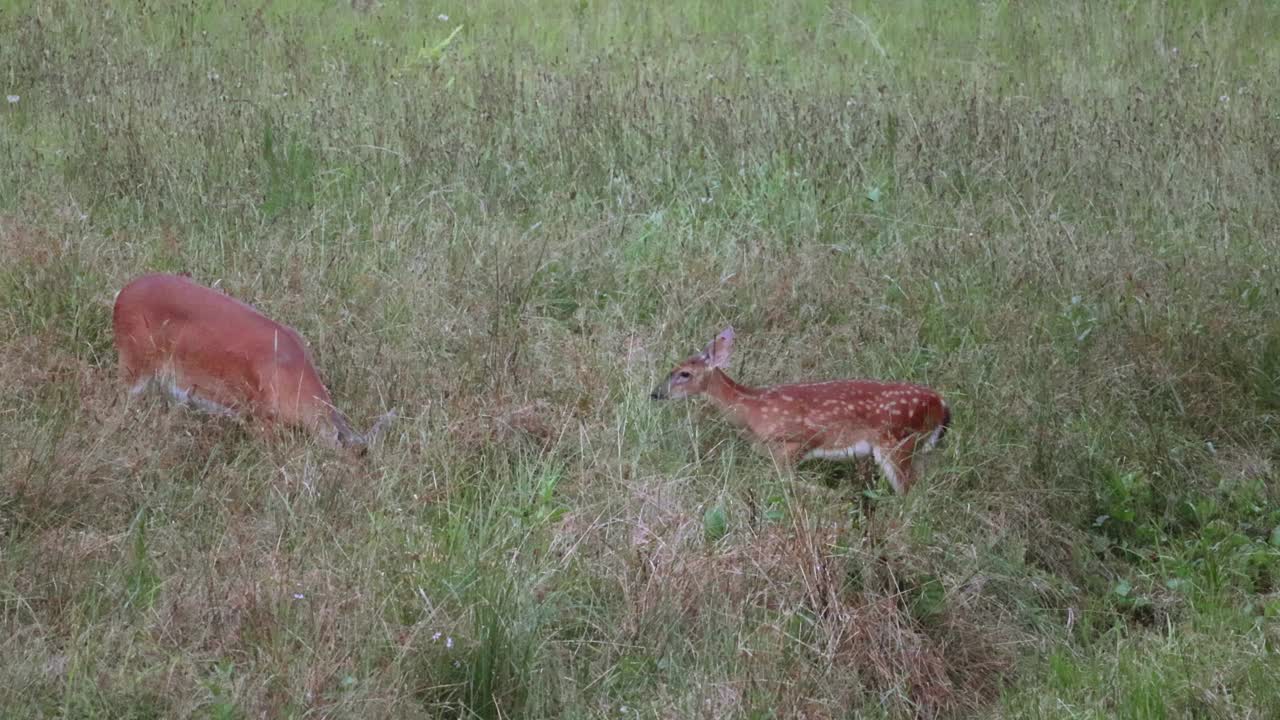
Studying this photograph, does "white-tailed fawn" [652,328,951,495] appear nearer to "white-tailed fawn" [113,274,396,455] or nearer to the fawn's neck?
the fawn's neck

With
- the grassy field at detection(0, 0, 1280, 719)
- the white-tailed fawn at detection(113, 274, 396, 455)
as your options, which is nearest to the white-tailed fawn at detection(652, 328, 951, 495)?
the grassy field at detection(0, 0, 1280, 719)

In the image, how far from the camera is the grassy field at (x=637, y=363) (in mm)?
4023

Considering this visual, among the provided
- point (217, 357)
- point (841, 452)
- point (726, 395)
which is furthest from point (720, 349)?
point (217, 357)

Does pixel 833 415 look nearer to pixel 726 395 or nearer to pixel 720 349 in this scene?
pixel 726 395

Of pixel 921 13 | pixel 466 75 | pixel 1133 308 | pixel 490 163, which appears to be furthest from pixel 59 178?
pixel 921 13

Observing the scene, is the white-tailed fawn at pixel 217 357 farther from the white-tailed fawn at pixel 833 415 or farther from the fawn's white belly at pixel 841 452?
the fawn's white belly at pixel 841 452

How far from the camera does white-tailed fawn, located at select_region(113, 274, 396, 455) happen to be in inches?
204

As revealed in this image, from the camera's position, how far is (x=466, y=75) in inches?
356

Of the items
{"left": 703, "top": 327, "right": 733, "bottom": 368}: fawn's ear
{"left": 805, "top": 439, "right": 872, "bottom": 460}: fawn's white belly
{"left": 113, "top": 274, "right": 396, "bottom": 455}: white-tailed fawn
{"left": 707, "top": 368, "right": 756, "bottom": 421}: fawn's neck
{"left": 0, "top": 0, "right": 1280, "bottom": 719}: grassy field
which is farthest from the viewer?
{"left": 703, "top": 327, "right": 733, "bottom": 368}: fawn's ear

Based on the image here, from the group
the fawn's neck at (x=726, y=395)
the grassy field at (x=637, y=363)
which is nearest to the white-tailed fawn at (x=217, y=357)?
the grassy field at (x=637, y=363)

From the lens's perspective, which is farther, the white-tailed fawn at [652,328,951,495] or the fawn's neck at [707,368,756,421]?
the fawn's neck at [707,368,756,421]

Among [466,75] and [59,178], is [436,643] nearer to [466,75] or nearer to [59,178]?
[59,178]

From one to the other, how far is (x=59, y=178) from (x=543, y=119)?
2.37m

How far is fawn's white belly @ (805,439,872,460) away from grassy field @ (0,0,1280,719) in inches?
3.9
